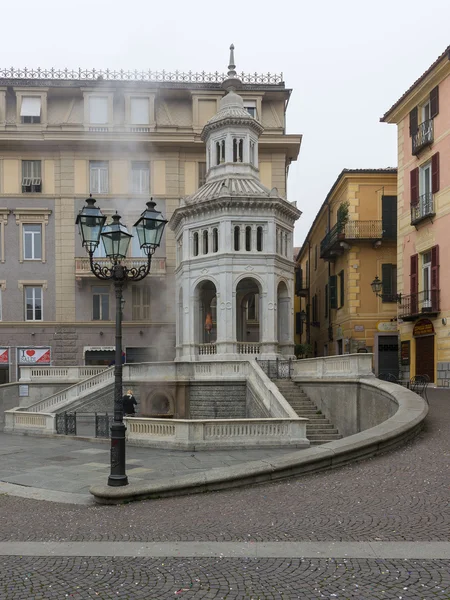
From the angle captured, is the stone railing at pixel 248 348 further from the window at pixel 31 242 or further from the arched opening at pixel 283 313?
the window at pixel 31 242

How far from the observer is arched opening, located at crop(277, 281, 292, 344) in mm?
26141

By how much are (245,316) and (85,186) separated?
488 inches

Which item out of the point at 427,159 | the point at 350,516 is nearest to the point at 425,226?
the point at 427,159

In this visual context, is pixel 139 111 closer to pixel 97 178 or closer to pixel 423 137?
pixel 97 178

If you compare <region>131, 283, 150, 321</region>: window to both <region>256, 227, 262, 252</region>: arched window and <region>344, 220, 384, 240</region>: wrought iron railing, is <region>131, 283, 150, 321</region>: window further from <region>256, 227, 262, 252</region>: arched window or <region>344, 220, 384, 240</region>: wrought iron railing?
<region>344, 220, 384, 240</region>: wrought iron railing

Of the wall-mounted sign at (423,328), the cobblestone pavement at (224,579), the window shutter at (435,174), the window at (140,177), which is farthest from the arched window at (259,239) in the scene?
the cobblestone pavement at (224,579)

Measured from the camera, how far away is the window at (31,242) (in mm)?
34094

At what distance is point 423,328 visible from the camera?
2567 cm

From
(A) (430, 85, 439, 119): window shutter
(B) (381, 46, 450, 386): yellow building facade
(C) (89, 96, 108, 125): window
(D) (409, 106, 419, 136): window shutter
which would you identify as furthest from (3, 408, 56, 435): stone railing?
(D) (409, 106, 419, 136): window shutter

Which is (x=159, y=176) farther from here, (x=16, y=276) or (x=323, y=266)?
(x=323, y=266)

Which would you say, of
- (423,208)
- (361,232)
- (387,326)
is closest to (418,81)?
(423,208)

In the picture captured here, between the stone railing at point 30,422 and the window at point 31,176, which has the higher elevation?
the window at point 31,176

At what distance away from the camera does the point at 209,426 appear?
50.7ft

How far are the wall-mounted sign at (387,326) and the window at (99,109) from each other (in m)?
19.9
